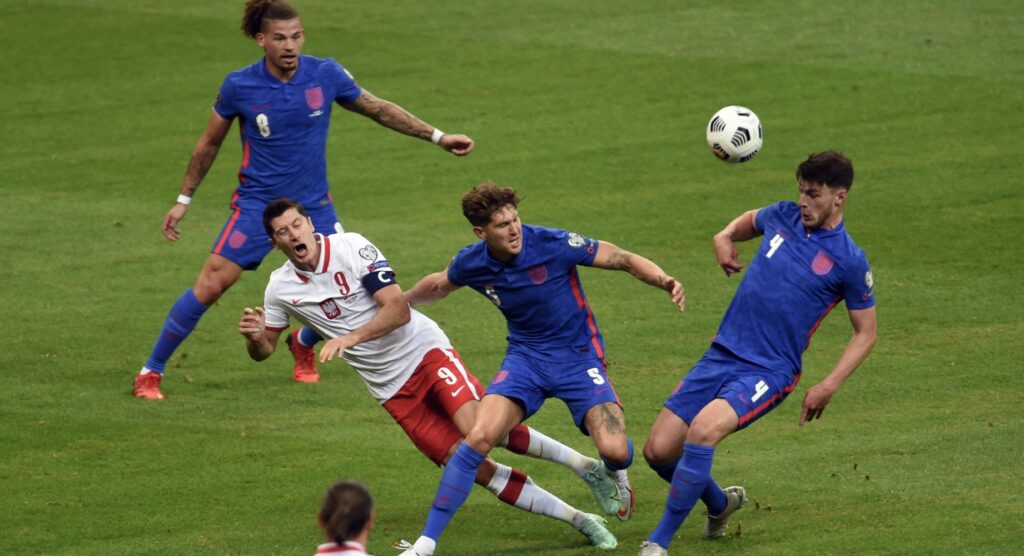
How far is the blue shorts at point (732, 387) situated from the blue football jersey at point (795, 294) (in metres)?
0.06

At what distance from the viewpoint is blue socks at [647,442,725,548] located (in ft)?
25.8

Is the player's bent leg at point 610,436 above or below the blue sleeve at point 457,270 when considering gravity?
below

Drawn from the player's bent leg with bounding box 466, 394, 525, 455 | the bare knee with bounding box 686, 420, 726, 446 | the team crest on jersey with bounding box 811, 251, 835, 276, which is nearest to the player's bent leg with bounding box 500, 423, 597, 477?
the player's bent leg with bounding box 466, 394, 525, 455

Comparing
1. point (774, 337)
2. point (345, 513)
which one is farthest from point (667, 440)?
point (345, 513)

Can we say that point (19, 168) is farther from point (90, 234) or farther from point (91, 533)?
point (91, 533)

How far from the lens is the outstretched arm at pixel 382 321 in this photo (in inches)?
327

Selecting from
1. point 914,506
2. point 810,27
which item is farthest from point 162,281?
point 810,27

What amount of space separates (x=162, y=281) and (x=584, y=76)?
8.22 metres

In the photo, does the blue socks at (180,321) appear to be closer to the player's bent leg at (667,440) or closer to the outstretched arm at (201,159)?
the outstretched arm at (201,159)

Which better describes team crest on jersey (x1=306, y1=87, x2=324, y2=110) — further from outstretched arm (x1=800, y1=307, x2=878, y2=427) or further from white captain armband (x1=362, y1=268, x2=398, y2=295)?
outstretched arm (x1=800, y1=307, x2=878, y2=427)

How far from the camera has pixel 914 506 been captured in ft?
28.6

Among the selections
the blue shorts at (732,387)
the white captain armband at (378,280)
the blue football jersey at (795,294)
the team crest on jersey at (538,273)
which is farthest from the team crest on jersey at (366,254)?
the blue football jersey at (795,294)

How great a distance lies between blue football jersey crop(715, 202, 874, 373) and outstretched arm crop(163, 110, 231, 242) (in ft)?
14.7

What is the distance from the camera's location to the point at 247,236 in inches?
436
